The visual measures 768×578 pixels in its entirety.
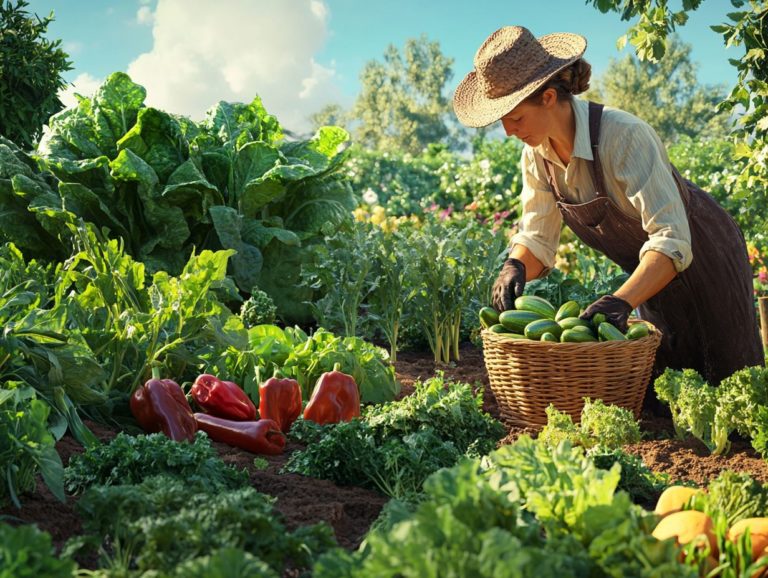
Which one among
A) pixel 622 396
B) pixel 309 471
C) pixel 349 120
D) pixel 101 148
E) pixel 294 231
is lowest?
pixel 309 471

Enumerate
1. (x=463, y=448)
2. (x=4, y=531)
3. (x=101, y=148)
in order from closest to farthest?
(x=4, y=531)
(x=463, y=448)
(x=101, y=148)

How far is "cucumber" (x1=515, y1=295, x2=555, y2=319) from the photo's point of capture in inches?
169

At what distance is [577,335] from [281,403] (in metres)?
1.39

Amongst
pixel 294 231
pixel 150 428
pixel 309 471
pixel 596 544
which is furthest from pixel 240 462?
pixel 294 231

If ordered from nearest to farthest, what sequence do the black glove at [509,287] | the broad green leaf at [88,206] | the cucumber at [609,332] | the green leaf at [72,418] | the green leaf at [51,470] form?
1. the green leaf at [51,470]
2. the green leaf at [72,418]
3. the cucumber at [609,332]
4. the black glove at [509,287]
5. the broad green leaf at [88,206]

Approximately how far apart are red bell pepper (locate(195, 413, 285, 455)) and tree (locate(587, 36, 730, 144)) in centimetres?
5158

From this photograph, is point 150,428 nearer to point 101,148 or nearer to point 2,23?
point 101,148

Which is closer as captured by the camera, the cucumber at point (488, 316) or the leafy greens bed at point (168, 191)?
the cucumber at point (488, 316)

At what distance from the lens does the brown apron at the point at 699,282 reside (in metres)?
4.41

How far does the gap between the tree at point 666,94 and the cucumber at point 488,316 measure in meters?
50.6

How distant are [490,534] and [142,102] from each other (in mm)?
6582

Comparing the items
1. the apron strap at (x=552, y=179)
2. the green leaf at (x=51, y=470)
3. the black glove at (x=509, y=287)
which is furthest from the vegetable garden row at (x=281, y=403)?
the apron strap at (x=552, y=179)

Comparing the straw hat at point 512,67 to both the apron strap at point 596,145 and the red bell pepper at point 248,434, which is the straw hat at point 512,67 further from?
the red bell pepper at point 248,434

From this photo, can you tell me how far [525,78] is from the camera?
408 centimetres
